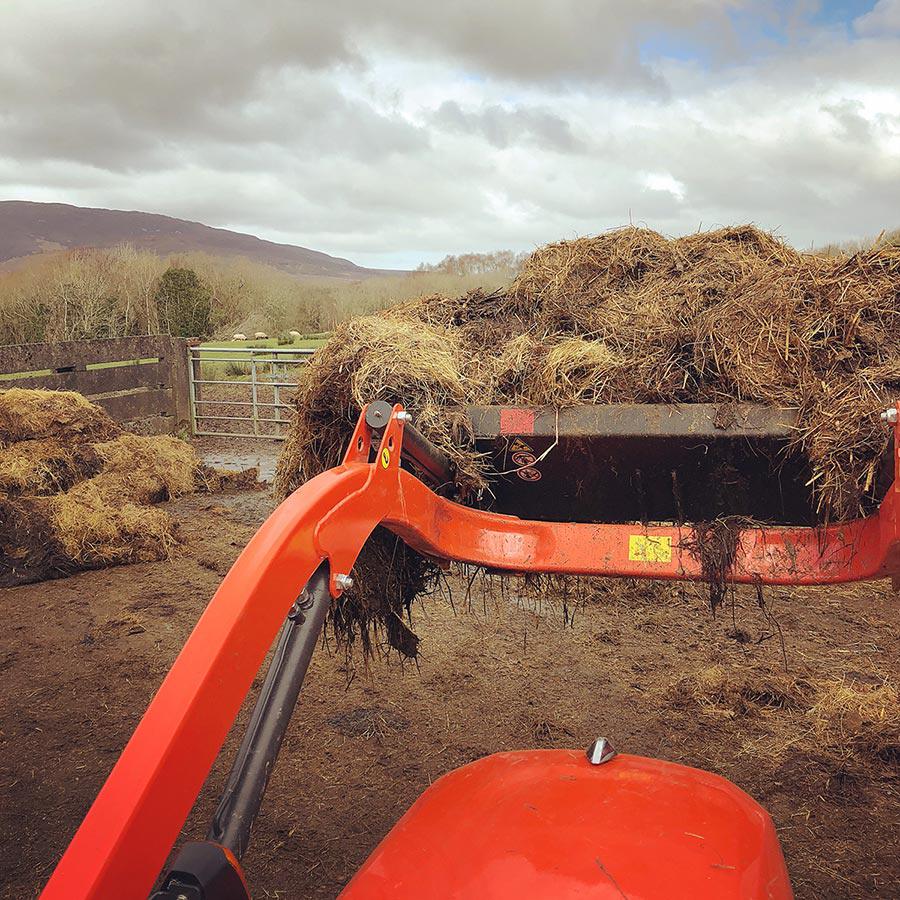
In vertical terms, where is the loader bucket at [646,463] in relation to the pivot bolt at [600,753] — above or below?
above

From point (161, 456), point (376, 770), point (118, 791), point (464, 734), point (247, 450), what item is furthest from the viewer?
point (247, 450)

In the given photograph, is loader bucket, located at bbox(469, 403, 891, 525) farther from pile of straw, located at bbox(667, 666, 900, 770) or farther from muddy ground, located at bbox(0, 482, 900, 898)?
pile of straw, located at bbox(667, 666, 900, 770)

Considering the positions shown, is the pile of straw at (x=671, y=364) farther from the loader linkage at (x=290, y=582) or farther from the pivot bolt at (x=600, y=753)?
the pivot bolt at (x=600, y=753)

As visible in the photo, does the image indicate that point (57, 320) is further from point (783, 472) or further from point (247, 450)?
point (783, 472)

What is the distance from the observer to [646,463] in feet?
9.21

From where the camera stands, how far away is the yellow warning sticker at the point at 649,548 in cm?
246

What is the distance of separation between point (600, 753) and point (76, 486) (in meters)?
7.33

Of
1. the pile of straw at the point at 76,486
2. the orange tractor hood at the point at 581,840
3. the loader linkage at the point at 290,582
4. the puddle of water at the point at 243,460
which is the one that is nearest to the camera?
the loader linkage at the point at 290,582

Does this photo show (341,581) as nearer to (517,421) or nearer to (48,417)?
(517,421)

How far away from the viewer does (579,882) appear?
4.33ft

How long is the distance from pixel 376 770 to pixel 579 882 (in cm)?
285

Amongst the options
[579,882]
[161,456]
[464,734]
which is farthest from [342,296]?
[579,882]

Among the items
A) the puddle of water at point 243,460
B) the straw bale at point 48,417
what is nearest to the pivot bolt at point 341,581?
the straw bale at point 48,417

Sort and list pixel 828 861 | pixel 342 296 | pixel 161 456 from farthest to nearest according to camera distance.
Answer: pixel 342 296 → pixel 161 456 → pixel 828 861
